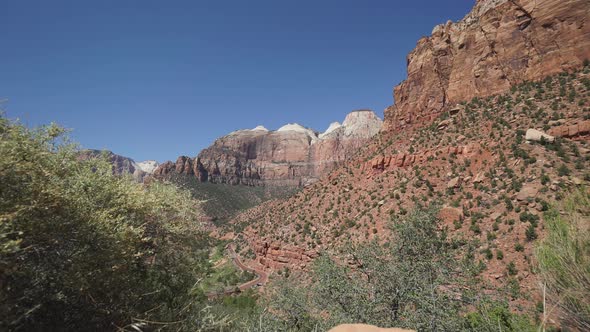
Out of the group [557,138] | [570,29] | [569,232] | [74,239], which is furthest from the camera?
[570,29]

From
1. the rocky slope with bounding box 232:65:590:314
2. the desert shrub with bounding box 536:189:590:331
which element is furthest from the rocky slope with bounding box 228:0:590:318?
the desert shrub with bounding box 536:189:590:331

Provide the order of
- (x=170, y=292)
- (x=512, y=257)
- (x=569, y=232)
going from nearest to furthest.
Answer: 1. (x=569, y=232)
2. (x=170, y=292)
3. (x=512, y=257)

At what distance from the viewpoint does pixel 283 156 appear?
193 m

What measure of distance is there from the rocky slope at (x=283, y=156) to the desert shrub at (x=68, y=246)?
14147 centimetres

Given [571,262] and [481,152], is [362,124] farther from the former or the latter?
[571,262]

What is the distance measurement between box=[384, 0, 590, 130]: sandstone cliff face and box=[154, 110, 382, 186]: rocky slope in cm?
10098

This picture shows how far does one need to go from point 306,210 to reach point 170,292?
33075mm

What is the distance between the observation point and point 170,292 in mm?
8297

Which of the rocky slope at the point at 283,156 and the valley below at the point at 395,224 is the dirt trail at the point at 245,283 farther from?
the rocky slope at the point at 283,156

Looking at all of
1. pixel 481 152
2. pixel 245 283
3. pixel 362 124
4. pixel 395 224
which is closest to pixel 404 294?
pixel 395 224

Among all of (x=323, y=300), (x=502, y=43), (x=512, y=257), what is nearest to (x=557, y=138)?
(x=512, y=257)

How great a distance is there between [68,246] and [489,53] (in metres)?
49.1

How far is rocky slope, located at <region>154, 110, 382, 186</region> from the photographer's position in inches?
6334

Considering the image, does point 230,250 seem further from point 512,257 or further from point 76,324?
point 76,324
